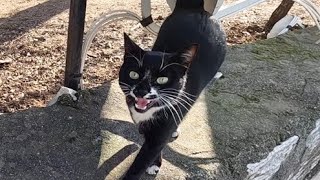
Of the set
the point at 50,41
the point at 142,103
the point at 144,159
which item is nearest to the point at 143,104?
the point at 142,103

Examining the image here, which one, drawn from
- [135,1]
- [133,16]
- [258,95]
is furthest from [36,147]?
[135,1]

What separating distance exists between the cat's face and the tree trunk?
1656mm

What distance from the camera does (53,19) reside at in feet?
10.1

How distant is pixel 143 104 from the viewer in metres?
1.52

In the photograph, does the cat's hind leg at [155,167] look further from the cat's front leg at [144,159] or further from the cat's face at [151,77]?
the cat's face at [151,77]

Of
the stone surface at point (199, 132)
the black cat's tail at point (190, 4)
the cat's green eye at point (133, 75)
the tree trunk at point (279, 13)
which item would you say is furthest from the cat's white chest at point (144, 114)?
the tree trunk at point (279, 13)

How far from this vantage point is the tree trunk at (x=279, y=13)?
121 inches

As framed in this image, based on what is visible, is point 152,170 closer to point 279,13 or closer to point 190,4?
point 190,4

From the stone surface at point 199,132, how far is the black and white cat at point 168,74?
0.13 metres

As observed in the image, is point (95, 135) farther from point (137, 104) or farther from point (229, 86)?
point (229, 86)

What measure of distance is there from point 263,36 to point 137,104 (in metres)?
1.81

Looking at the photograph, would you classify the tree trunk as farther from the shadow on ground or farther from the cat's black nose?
the cat's black nose

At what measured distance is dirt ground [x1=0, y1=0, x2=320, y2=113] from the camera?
8.16 feet

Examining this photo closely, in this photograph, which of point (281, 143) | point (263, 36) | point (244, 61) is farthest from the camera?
point (263, 36)
